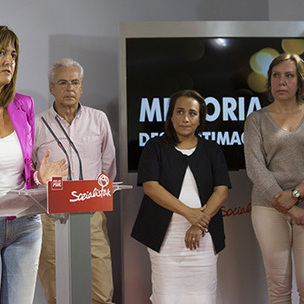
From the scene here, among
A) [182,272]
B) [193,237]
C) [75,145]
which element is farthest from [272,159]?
[75,145]

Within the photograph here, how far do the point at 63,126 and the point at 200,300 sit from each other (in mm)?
1538

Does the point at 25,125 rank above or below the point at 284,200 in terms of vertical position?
above

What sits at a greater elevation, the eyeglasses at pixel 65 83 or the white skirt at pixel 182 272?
the eyeglasses at pixel 65 83

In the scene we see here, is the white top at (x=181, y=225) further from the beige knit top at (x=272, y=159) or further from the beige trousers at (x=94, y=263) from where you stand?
the beige trousers at (x=94, y=263)

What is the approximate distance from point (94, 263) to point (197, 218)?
3.35 ft

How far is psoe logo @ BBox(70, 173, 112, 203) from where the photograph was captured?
1.55 m

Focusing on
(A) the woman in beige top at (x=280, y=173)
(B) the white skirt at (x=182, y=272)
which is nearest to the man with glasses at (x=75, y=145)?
(B) the white skirt at (x=182, y=272)

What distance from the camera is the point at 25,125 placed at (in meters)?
1.96

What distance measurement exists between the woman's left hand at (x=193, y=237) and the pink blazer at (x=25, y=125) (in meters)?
1.26

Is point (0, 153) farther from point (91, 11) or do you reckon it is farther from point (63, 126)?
point (91, 11)

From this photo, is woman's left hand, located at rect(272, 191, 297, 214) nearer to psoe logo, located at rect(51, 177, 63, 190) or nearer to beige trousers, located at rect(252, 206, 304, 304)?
beige trousers, located at rect(252, 206, 304, 304)

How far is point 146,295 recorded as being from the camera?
11.9 feet

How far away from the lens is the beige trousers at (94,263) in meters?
3.45

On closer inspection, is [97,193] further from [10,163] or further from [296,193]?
[296,193]
